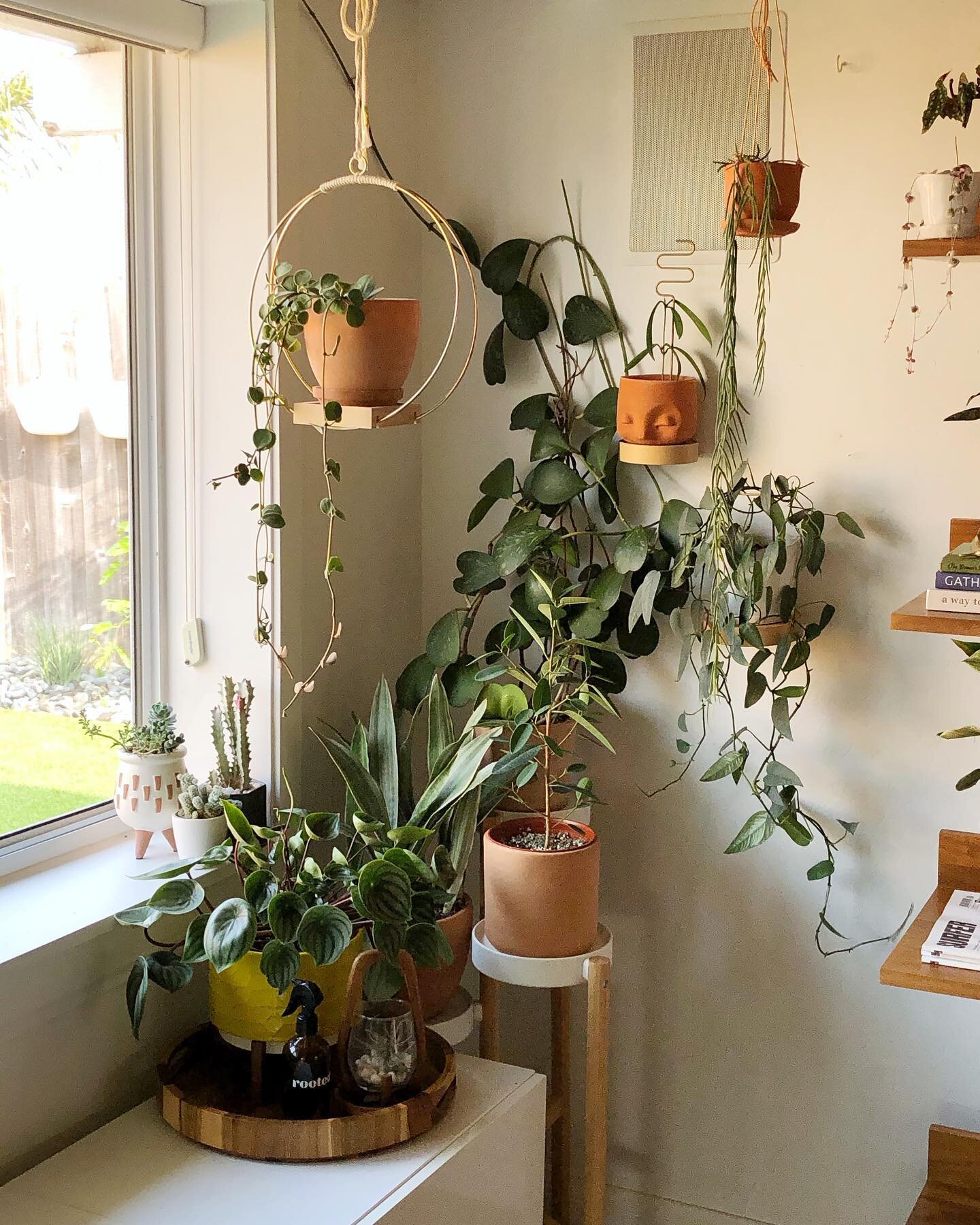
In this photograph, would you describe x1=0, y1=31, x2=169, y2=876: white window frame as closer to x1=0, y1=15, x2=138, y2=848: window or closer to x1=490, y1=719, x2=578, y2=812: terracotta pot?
x1=0, y1=15, x2=138, y2=848: window

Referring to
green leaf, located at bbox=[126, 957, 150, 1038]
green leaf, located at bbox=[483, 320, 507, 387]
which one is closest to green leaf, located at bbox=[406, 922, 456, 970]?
green leaf, located at bbox=[126, 957, 150, 1038]

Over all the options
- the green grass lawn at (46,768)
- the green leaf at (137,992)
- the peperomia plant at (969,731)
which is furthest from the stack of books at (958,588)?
the green grass lawn at (46,768)

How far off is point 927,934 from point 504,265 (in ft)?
4.48

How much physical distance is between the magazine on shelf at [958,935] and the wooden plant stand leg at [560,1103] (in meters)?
0.72

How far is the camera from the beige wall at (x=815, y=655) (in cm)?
213

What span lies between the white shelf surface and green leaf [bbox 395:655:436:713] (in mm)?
707

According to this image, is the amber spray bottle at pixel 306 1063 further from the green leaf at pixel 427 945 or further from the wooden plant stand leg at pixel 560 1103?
the wooden plant stand leg at pixel 560 1103

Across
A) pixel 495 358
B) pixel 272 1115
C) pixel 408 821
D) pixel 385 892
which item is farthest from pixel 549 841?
pixel 495 358

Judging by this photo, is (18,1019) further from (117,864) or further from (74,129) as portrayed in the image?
(74,129)

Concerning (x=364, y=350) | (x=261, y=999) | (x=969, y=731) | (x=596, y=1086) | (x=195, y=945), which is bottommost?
(x=596, y=1086)

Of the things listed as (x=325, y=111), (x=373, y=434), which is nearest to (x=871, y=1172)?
(x=373, y=434)

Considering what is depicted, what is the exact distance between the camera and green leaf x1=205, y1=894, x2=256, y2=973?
168 centimetres

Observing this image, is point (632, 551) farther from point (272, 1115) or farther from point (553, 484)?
point (272, 1115)

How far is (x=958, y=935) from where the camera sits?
1916mm
